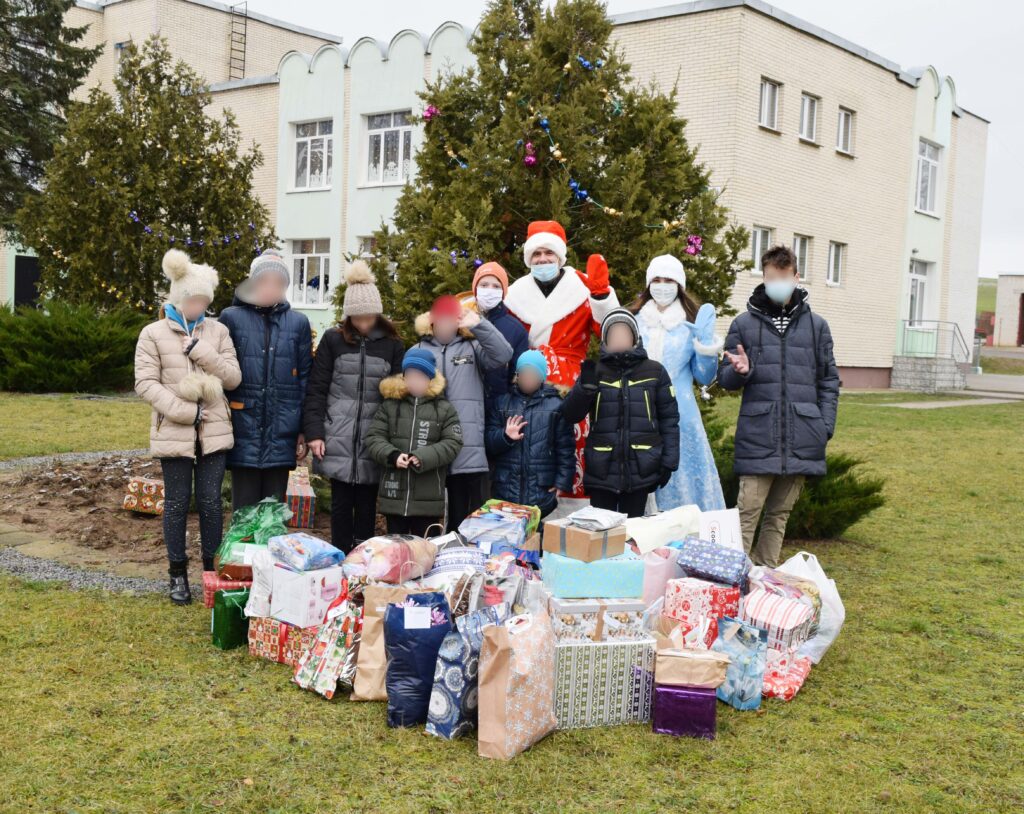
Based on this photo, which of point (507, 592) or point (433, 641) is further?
point (507, 592)

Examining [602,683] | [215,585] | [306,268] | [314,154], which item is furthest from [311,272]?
[602,683]

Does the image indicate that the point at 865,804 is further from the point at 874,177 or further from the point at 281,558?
the point at 874,177

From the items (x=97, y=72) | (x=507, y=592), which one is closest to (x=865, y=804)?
(x=507, y=592)

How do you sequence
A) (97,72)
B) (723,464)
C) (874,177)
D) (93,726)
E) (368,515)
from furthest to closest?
(97,72) < (874,177) < (723,464) < (368,515) < (93,726)

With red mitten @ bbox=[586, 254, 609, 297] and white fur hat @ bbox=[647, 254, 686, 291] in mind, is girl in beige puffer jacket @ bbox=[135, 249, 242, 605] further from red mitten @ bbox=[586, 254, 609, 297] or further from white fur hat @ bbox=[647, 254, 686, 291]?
white fur hat @ bbox=[647, 254, 686, 291]

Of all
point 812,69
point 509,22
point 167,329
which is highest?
point 812,69

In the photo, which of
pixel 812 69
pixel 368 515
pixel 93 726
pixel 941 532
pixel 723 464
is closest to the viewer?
pixel 93 726

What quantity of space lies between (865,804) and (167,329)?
4.20 meters

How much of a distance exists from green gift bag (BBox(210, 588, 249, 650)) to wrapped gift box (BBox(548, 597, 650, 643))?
5.34 ft

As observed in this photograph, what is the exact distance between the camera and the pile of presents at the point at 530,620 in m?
4.19

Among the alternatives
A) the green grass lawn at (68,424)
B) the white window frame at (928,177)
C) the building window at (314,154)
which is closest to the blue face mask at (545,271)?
the green grass lawn at (68,424)

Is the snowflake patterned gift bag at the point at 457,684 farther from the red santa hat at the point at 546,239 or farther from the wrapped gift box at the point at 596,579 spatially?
the red santa hat at the point at 546,239

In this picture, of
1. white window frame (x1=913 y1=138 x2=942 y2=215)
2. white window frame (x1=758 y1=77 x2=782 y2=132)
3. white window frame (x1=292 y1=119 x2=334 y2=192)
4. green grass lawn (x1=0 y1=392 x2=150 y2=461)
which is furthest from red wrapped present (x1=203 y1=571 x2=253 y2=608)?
white window frame (x1=913 y1=138 x2=942 y2=215)

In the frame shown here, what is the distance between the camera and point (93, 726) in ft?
13.5
